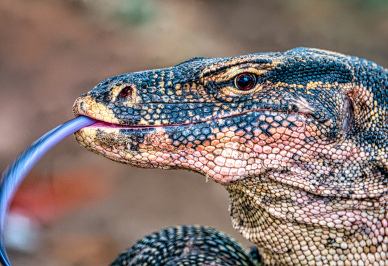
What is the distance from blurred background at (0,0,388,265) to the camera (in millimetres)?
11977

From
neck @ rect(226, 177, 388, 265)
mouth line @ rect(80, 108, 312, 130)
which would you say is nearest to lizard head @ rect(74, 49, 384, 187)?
mouth line @ rect(80, 108, 312, 130)

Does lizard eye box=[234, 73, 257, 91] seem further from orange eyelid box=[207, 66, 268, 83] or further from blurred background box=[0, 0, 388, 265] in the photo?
blurred background box=[0, 0, 388, 265]

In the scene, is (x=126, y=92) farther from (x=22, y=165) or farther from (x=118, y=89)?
(x=22, y=165)

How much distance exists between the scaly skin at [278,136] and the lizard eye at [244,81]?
0.07 feet

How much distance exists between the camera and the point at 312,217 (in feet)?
15.4

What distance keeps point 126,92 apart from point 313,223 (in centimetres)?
127

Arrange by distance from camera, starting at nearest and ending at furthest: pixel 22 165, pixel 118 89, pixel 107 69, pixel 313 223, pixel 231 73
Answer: pixel 22 165
pixel 118 89
pixel 231 73
pixel 313 223
pixel 107 69

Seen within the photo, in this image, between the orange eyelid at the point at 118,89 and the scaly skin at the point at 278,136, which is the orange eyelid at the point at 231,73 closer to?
the scaly skin at the point at 278,136

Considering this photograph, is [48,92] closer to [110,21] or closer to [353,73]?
[110,21]

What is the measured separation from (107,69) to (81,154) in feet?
7.89

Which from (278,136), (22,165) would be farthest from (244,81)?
(22,165)

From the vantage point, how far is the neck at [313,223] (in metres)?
4.66

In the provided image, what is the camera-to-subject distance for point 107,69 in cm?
1568

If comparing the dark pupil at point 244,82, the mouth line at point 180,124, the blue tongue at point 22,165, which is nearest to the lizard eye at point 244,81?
the dark pupil at point 244,82
